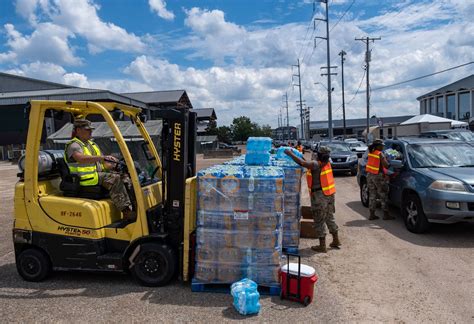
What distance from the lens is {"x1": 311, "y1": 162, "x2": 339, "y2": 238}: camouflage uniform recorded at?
21.5 ft

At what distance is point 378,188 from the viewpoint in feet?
28.6

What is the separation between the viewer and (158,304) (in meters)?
4.56

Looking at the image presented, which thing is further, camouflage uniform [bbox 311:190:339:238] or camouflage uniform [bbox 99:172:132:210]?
camouflage uniform [bbox 311:190:339:238]

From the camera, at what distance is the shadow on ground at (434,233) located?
6.77 metres

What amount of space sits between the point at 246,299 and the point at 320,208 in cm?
277

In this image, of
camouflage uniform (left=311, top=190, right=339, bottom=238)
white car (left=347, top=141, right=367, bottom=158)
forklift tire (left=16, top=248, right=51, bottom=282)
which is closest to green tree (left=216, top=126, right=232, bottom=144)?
white car (left=347, top=141, right=367, bottom=158)

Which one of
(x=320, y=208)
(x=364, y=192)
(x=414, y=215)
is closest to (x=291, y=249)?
(x=320, y=208)

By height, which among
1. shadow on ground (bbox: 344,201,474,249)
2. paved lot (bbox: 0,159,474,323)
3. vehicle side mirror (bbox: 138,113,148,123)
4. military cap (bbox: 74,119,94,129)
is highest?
vehicle side mirror (bbox: 138,113,148,123)

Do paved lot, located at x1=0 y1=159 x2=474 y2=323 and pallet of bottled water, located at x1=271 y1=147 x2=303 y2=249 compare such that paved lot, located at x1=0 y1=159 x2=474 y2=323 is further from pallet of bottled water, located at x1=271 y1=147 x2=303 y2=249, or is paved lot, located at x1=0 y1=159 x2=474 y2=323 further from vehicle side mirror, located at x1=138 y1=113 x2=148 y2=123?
vehicle side mirror, located at x1=138 y1=113 x2=148 y2=123

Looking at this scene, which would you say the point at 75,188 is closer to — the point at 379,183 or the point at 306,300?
the point at 306,300

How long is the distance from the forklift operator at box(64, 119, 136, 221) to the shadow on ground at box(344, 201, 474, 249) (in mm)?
4821

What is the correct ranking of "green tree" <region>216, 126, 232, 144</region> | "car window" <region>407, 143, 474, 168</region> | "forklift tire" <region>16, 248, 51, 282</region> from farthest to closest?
"green tree" <region>216, 126, 232, 144</region>
"car window" <region>407, 143, 474, 168</region>
"forklift tire" <region>16, 248, 51, 282</region>

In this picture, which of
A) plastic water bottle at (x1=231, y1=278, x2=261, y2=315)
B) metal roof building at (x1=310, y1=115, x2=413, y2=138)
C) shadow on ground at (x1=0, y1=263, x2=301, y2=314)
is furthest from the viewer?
metal roof building at (x1=310, y1=115, x2=413, y2=138)

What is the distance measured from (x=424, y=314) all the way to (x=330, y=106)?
39.9 m
